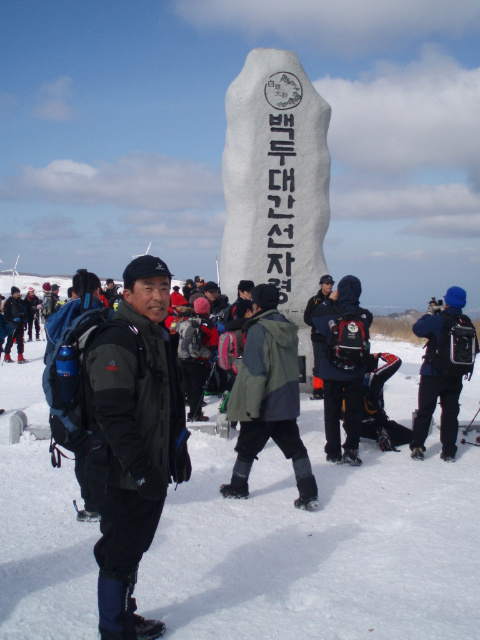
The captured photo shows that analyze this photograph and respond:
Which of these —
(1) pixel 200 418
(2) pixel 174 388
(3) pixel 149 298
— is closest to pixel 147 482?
(2) pixel 174 388

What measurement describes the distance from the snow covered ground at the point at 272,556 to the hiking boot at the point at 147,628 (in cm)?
9

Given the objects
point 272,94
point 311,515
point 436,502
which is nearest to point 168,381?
point 311,515

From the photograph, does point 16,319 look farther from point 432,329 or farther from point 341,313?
point 432,329

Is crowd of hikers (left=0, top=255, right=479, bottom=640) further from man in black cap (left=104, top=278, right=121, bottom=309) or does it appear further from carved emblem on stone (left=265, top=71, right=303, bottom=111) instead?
man in black cap (left=104, top=278, right=121, bottom=309)

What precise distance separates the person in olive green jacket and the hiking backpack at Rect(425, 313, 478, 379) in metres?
1.81

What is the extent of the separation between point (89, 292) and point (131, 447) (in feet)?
5.32

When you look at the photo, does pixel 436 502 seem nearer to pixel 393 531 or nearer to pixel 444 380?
pixel 393 531

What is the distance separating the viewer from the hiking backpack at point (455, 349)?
539 centimetres

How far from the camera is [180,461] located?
2.78m

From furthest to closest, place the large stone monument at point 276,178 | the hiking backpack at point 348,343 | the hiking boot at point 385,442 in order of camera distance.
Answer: the large stone monument at point 276,178 < the hiking boot at point 385,442 < the hiking backpack at point 348,343

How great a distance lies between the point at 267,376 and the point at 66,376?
1.92m

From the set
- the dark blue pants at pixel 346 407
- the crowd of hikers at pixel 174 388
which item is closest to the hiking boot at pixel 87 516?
the crowd of hikers at pixel 174 388

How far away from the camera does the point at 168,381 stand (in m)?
2.66

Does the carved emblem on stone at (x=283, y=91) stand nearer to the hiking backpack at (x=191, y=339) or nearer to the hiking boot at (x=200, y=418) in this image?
the hiking backpack at (x=191, y=339)
